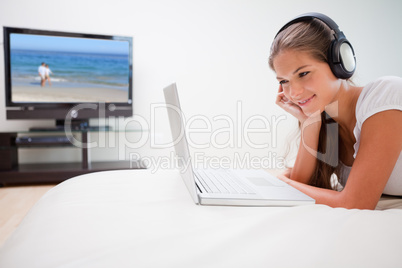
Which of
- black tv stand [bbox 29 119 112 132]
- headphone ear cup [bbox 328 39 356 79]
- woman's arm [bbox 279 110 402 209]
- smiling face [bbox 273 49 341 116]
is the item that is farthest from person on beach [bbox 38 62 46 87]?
woman's arm [bbox 279 110 402 209]

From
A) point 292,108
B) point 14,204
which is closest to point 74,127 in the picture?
point 14,204

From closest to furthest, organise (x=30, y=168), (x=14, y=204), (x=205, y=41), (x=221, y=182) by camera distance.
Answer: (x=221, y=182) < (x=14, y=204) < (x=30, y=168) < (x=205, y=41)

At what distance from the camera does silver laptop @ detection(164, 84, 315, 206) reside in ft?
2.36

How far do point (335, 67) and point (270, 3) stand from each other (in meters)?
2.90

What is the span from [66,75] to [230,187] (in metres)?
2.51

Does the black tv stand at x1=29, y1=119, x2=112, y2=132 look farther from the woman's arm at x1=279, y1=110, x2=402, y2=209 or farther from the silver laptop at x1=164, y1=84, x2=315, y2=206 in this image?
the woman's arm at x1=279, y1=110, x2=402, y2=209

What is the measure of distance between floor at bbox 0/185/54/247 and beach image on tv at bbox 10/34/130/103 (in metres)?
0.79

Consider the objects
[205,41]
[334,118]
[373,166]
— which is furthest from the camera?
[205,41]

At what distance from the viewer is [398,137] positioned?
2.56 ft

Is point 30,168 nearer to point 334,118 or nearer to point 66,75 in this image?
point 66,75

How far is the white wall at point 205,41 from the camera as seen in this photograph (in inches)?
121

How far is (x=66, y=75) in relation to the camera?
2.85m

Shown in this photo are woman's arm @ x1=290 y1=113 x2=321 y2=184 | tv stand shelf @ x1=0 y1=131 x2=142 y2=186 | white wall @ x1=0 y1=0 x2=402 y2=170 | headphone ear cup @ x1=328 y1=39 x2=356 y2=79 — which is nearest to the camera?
headphone ear cup @ x1=328 y1=39 x2=356 y2=79

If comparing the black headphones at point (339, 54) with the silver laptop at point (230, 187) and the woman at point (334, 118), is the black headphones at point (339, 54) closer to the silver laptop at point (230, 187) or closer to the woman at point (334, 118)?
the woman at point (334, 118)
